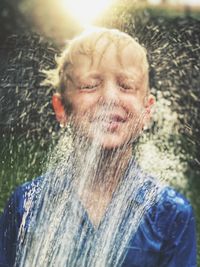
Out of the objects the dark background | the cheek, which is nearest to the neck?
the cheek

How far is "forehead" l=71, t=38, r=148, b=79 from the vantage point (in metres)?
2.24

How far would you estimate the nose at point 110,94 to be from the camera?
2.21m

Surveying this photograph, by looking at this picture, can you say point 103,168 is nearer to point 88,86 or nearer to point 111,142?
point 111,142

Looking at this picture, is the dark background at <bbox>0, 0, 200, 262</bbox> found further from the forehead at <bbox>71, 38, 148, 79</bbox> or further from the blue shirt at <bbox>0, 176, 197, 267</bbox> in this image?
the blue shirt at <bbox>0, 176, 197, 267</bbox>

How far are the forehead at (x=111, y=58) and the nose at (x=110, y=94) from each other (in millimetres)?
47

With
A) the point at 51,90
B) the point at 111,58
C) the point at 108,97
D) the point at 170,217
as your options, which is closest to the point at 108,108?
the point at 108,97

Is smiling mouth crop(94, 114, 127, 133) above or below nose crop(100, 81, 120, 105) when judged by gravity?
below

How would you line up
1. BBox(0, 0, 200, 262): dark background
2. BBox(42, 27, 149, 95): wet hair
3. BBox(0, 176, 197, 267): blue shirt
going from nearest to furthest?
BBox(0, 176, 197, 267): blue shirt
BBox(42, 27, 149, 95): wet hair
BBox(0, 0, 200, 262): dark background

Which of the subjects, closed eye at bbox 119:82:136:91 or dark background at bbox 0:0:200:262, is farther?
dark background at bbox 0:0:200:262

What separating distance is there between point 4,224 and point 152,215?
1.51 feet

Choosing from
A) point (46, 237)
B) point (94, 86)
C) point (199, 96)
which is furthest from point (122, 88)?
point (199, 96)

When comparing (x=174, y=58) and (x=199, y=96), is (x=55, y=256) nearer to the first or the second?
(x=174, y=58)

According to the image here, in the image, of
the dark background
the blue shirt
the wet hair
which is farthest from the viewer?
the dark background

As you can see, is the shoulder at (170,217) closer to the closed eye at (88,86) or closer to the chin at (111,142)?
the chin at (111,142)
